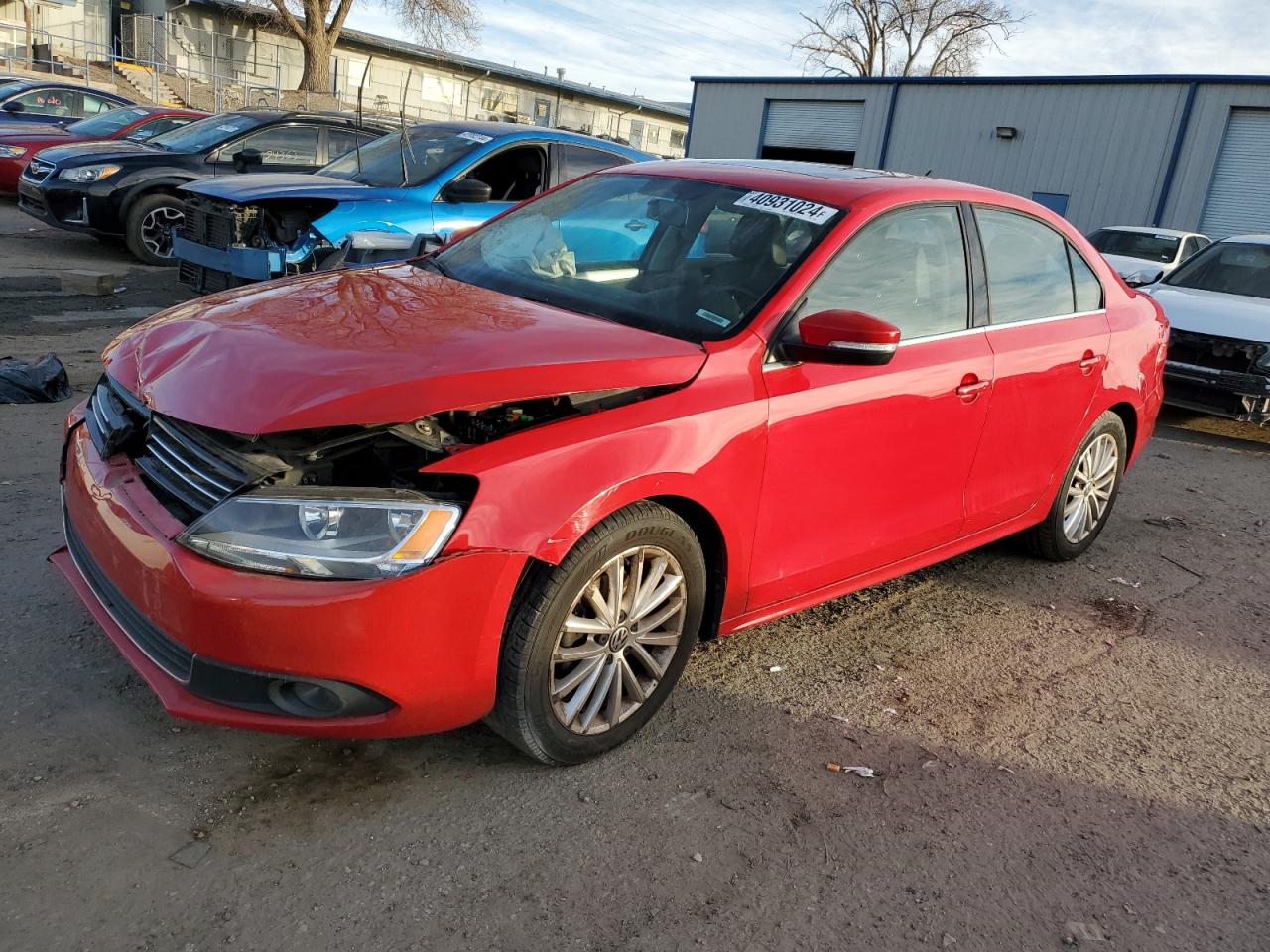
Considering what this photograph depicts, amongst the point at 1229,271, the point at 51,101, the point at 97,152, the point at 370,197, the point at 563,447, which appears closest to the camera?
the point at 563,447

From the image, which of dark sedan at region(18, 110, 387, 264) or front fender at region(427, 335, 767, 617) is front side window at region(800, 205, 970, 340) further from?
dark sedan at region(18, 110, 387, 264)

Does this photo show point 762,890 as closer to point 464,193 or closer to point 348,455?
point 348,455

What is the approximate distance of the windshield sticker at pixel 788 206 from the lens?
3398 mm

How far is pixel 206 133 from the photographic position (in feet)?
36.5

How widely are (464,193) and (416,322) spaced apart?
337 cm

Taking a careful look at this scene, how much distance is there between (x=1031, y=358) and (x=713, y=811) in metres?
2.27

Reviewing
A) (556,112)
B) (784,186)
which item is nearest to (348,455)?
(784,186)

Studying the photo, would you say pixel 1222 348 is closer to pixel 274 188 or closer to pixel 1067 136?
pixel 274 188

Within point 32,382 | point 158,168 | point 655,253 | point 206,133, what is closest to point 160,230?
point 158,168

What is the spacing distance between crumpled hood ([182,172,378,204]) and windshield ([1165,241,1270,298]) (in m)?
7.38

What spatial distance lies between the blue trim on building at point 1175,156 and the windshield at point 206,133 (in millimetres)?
17635

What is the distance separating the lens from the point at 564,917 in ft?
7.67

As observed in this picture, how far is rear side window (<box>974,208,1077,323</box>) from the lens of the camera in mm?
3934

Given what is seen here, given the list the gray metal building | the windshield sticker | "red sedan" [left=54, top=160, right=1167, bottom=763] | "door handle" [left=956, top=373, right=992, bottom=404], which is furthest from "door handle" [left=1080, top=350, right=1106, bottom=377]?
the gray metal building
